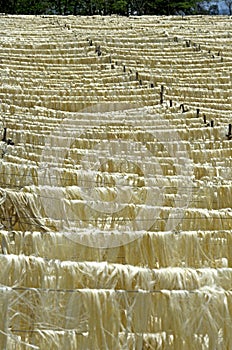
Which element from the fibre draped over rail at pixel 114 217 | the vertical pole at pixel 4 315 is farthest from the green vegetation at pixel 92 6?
the vertical pole at pixel 4 315

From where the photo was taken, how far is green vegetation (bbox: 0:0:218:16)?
34.6m

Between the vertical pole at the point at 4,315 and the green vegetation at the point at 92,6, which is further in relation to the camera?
the green vegetation at the point at 92,6

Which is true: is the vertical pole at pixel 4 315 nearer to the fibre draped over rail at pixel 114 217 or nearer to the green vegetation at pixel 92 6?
the fibre draped over rail at pixel 114 217

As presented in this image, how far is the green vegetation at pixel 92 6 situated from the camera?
34.6 metres

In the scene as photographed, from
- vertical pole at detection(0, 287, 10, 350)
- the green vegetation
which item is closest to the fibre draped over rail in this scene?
vertical pole at detection(0, 287, 10, 350)

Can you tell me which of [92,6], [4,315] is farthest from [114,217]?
[92,6]

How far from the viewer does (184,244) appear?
12.2ft

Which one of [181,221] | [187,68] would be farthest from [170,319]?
[187,68]

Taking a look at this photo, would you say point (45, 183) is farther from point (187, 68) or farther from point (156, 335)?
point (187, 68)

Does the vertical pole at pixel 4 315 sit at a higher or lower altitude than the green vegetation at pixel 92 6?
lower

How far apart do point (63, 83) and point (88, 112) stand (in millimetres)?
2327

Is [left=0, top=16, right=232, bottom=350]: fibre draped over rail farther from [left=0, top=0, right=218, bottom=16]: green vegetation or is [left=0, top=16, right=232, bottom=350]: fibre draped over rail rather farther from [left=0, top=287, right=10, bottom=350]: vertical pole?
[left=0, top=0, right=218, bottom=16]: green vegetation

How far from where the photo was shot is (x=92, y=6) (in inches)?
1387

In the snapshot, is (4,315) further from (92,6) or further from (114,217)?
(92,6)
